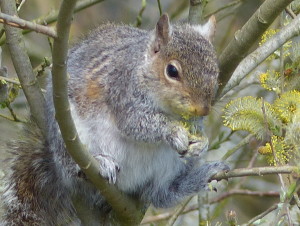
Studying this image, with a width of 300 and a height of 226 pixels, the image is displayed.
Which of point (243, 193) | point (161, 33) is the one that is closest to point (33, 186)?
point (161, 33)

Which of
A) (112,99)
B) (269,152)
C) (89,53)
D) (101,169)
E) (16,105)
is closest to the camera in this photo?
(269,152)

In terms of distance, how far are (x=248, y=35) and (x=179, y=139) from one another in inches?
18.6

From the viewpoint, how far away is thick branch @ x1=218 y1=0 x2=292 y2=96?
2.48 metres

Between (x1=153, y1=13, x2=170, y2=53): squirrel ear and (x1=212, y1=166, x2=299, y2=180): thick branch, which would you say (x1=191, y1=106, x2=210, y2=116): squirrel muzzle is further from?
(x1=153, y1=13, x2=170, y2=53): squirrel ear

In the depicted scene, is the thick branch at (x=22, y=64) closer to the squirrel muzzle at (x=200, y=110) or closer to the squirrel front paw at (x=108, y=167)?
the squirrel front paw at (x=108, y=167)

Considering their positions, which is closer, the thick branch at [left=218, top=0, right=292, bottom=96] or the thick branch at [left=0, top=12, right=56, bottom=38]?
the thick branch at [left=0, top=12, right=56, bottom=38]

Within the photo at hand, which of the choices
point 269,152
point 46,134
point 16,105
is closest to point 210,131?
point 16,105

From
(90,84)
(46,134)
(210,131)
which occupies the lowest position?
(46,134)

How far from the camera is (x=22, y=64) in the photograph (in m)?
2.72

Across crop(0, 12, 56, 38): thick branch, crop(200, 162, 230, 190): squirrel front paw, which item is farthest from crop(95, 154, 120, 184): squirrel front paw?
crop(0, 12, 56, 38): thick branch

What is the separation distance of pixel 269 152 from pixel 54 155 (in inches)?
42.1

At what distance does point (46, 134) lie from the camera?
9.64 ft

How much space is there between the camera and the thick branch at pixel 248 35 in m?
2.48

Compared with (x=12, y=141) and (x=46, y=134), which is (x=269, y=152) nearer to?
(x=46, y=134)
